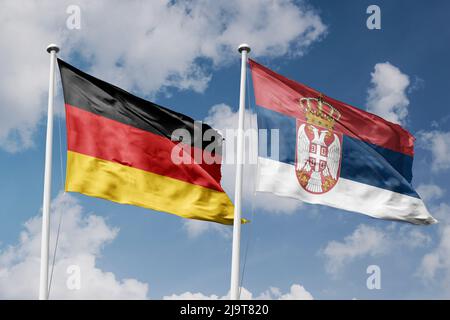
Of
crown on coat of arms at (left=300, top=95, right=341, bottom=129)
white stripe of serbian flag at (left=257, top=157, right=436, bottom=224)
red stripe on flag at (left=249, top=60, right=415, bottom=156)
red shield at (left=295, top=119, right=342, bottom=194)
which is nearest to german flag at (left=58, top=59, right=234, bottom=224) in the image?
white stripe of serbian flag at (left=257, top=157, right=436, bottom=224)

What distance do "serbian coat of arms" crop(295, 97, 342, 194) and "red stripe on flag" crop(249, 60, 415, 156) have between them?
211 millimetres

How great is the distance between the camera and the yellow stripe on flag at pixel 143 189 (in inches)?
576

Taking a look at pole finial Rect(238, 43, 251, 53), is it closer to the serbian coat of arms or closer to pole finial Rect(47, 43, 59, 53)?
the serbian coat of arms

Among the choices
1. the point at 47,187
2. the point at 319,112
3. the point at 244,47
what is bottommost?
the point at 47,187

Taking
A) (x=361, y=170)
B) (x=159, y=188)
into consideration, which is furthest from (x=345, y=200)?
(x=159, y=188)

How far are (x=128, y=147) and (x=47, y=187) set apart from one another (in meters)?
Answer: 2.32

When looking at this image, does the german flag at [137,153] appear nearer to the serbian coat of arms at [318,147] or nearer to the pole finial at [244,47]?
the serbian coat of arms at [318,147]

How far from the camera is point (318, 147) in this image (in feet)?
54.1

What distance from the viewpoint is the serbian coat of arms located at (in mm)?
16031

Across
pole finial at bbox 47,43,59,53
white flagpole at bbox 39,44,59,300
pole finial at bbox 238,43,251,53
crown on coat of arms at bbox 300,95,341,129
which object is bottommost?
white flagpole at bbox 39,44,59,300

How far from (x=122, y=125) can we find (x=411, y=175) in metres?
8.99

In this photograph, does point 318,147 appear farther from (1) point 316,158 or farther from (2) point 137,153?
(2) point 137,153

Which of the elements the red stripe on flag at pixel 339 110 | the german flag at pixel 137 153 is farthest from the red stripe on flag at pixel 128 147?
the red stripe on flag at pixel 339 110

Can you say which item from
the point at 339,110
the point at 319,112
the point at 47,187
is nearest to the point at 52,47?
the point at 47,187
